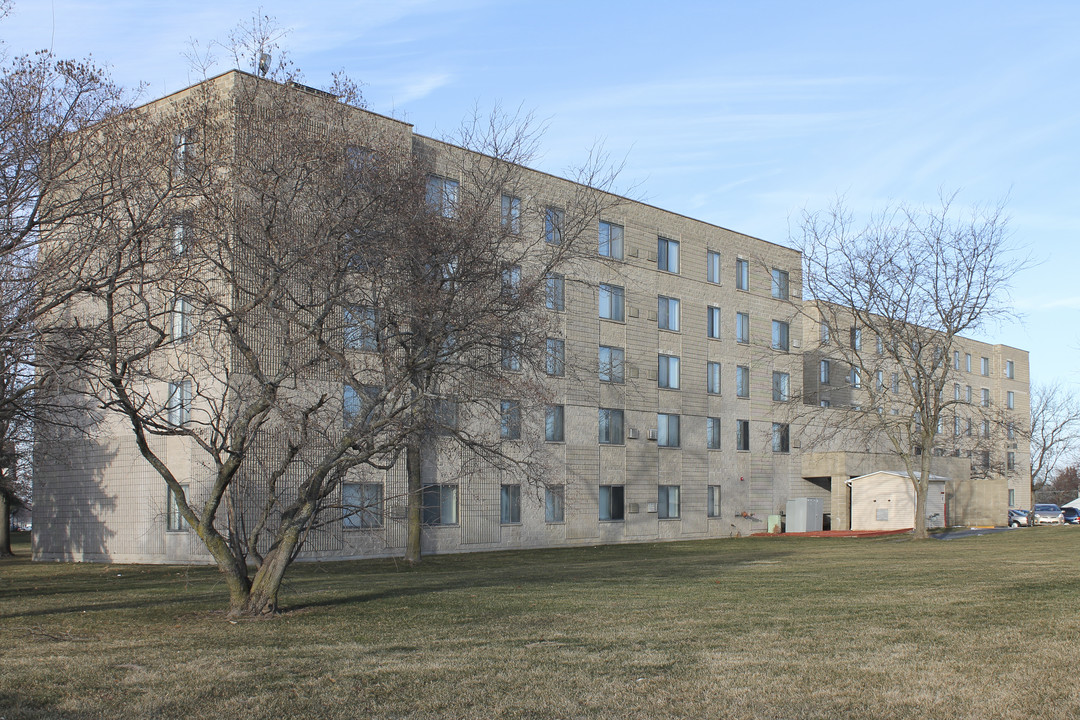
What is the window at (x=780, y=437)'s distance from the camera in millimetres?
50562

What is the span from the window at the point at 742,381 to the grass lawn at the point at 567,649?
89.2 feet

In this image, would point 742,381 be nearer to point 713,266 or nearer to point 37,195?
point 713,266

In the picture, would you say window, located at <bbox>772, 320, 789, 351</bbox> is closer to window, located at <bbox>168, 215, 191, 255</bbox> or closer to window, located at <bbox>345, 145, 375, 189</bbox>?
window, located at <bbox>345, 145, 375, 189</bbox>

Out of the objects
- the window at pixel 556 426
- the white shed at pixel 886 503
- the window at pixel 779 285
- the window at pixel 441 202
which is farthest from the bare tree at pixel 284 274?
the white shed at pixel 886 503

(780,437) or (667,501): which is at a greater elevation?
(780,437)

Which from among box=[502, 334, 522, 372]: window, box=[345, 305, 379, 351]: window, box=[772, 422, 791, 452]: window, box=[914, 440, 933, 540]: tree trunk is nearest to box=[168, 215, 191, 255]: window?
box=[345, 305, 379, 351]: window

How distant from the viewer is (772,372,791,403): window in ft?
167

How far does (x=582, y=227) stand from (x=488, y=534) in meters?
19.1

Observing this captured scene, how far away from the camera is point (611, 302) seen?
42250 millimetres

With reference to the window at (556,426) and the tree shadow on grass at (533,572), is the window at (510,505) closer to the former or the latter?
the tree shadow on grass at (533,572)

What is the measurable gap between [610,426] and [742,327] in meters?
11.0

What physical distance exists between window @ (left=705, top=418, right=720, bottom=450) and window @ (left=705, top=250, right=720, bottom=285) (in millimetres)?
6440

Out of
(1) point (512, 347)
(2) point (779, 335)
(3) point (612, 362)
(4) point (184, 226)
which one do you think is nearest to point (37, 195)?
(4) point (184, 226)

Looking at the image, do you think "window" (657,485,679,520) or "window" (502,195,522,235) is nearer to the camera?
"window" (502,195,522,235)
